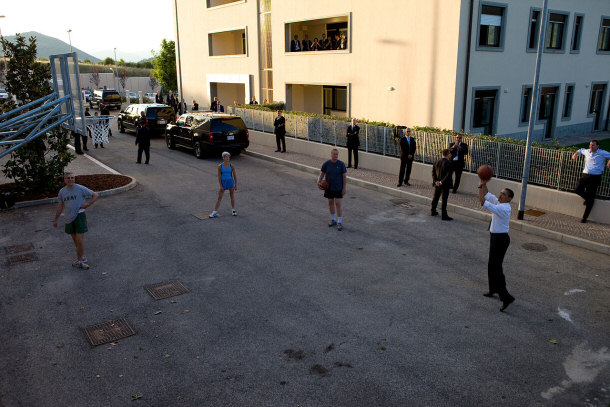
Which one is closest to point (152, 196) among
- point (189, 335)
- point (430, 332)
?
point (189, 335)

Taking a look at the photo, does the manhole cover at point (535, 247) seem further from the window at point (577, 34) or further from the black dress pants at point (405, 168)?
the window at point (577, 34)

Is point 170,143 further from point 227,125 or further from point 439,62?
point 439,62

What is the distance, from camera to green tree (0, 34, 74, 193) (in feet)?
43.2

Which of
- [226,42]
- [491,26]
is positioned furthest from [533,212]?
[226,42]

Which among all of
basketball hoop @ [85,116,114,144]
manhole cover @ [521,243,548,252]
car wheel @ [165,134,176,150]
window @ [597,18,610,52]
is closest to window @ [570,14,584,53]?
window @ [597,18,610,52]

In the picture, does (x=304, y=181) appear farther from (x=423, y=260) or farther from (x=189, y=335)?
(x=189, y=335)

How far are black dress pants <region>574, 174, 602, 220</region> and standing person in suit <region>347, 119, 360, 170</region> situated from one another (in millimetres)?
7669

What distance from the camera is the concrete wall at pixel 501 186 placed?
447 inches

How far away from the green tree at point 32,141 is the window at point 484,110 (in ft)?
48.4

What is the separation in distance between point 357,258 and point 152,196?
24.2 feet

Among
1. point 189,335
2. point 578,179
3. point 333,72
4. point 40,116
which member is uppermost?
point 333,72

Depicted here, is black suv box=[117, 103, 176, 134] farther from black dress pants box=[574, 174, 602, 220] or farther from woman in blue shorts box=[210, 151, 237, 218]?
black dress pants box=[574, 174, 602, 220]

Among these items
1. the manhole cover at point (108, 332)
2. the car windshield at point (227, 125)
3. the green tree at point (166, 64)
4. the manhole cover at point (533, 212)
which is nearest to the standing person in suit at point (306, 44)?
the car windshield at point (227, 125)

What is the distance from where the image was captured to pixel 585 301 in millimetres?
7336
